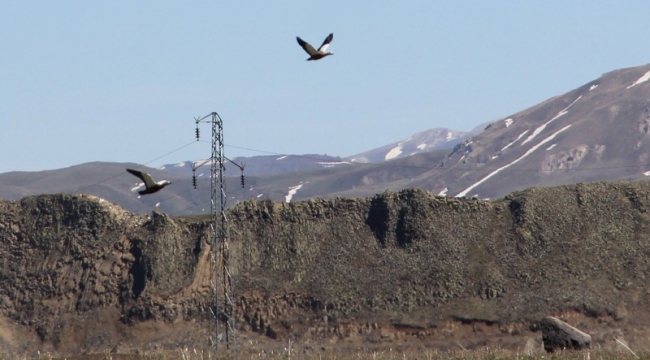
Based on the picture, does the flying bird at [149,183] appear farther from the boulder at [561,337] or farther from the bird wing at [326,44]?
the boulder at [561,337]

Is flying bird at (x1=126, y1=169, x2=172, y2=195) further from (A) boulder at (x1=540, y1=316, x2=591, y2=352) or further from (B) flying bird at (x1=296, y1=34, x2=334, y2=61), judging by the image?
(A) boulder at (x1=540, y1=316, x2=591, y2=352)

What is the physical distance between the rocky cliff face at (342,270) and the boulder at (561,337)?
29815mm

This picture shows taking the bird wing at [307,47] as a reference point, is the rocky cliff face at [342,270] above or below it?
below

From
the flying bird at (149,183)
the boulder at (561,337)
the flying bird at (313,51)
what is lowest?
the boulder at (561,337)

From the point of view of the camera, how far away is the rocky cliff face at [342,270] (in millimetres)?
94500

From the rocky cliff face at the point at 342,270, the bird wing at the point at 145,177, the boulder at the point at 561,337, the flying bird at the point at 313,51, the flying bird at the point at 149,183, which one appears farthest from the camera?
the rocky cliff face at the point at 342,270

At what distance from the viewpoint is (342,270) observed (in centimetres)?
10038

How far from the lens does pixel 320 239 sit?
104812 mm

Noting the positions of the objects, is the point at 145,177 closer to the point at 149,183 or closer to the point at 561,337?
the point at 149,183

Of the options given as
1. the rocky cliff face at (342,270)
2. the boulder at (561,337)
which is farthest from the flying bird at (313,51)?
the rocky cliff face at (342,270)

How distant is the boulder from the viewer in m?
59.6

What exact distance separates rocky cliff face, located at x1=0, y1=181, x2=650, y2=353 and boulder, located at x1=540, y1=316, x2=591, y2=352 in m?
29.8

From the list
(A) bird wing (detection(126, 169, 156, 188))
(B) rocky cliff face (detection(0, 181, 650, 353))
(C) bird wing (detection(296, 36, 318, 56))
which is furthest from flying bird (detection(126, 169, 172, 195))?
(B) rocky cliff face (detection(0, 181, 650, 353))

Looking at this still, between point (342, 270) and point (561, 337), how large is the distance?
41258 mm
